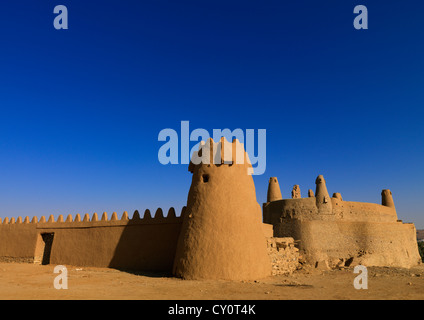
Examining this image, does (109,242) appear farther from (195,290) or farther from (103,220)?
(195,290)

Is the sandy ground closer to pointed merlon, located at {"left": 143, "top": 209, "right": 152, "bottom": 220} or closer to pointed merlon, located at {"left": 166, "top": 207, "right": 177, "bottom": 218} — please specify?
pointed merlon, located at {"left": 166, "top": 207, "right": 177, "bottom": 218}

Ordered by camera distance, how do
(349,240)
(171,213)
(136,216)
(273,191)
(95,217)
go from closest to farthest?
1. (171,213)
2. (136,216)
3. (95,217)
4. (349,240)
5. (273,191)

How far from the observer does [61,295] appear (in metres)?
7.49

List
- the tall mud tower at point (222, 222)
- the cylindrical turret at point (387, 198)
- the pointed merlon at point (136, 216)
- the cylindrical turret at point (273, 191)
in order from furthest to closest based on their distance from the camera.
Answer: the cylindrical turret at point (387, 198), the cylindrical turret at point (273, 191), the pointed merlon at point (136, 216), the tall mud tower at point (222, 222)

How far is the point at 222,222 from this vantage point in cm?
1100

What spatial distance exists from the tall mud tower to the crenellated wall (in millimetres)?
2206

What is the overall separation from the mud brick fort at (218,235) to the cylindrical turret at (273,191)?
3.75 metres

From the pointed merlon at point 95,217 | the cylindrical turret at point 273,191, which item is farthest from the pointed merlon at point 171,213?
the cylindrical turret at point 273,191

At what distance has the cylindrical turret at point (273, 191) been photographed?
2752 centimetres

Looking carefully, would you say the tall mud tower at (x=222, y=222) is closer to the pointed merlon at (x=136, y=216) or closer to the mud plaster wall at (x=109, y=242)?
the mud plaster wall at (x=109, y=242)

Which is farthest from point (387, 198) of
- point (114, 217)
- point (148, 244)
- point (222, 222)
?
point (114, 217)

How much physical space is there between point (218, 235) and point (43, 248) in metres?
12.2
